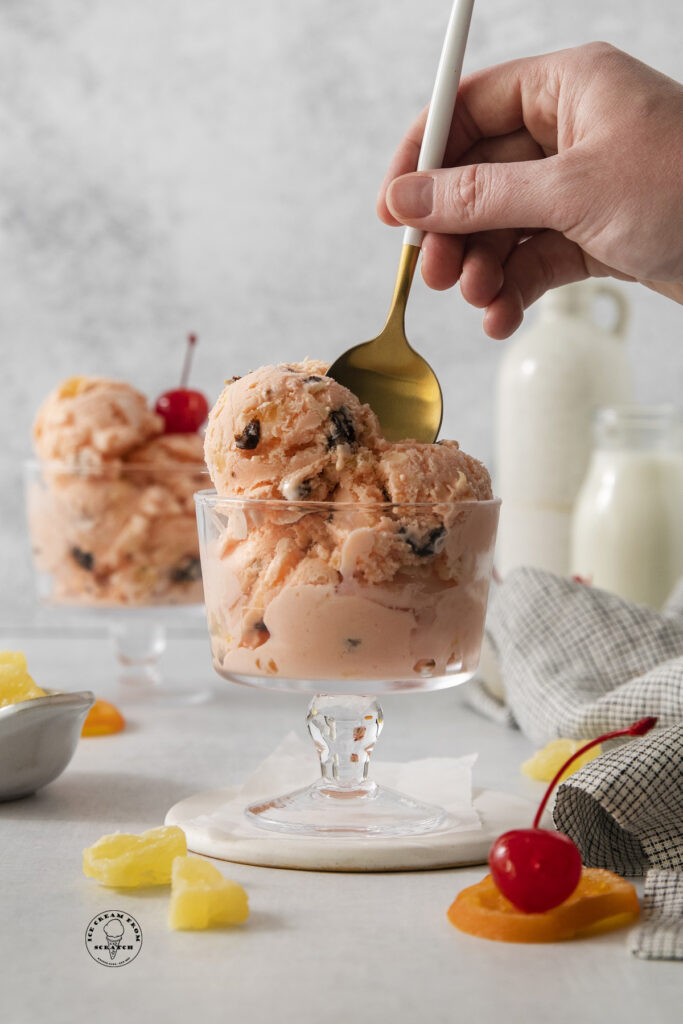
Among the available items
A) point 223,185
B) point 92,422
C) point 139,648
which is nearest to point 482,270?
point 92,422

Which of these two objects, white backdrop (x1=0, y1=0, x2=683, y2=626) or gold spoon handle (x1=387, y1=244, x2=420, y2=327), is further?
white backdrop (x1=0, y1=0, x2=683, y2=626)

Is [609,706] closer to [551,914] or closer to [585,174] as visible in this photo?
[551,914]

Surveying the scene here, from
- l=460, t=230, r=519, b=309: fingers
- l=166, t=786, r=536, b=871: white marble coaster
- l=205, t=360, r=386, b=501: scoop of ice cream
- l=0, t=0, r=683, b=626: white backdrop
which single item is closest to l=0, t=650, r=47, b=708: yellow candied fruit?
l=166, t=786, r=536, b=871: white marble coaster

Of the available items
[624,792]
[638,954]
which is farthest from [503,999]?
[624,792]

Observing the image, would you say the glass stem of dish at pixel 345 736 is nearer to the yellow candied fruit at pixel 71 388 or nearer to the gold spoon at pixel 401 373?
the gold spoon at pixel 401 373

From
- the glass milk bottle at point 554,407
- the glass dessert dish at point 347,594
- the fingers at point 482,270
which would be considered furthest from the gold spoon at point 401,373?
the glass milk bottle at point 554,407

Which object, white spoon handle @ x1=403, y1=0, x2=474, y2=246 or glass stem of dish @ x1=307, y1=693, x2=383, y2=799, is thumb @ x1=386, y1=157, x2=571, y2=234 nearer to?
white spoon handle @ x1=403, y1=0, x2=474, y2=246

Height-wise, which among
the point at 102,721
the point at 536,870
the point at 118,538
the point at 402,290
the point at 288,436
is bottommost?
the point at 102,721
